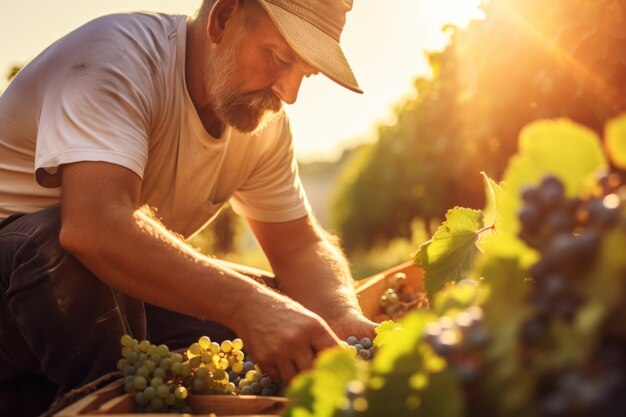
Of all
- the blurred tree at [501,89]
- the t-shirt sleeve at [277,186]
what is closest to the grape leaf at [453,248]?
the t-shirt sleeve at [277,186]

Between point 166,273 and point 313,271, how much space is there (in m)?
1.29

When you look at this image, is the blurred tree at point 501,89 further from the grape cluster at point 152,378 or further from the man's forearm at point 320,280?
the grape cluster at point 152,378

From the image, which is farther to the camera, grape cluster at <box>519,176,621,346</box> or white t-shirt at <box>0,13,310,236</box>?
white t-shirt at <box>0,13,310,236</box>

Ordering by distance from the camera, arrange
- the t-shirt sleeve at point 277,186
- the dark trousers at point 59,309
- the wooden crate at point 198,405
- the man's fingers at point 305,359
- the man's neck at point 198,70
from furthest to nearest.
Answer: the t-shirt sleeve at point 277,186, the man's neck at point 198,70, the dark trousers at point 59,309, the man's fingers at point 305,359, the wooden crate at point 198,405

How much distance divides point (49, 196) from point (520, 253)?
1.97m

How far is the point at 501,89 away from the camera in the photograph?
16.9ft

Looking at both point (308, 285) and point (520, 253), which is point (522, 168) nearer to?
point (520, 253)

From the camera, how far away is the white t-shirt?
2219 millimetres

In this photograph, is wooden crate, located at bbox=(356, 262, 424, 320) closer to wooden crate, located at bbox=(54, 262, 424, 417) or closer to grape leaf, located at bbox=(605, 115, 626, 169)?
wooden crate, located at bbox=(54, 262, 424, 417)

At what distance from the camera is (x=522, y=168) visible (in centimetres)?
105

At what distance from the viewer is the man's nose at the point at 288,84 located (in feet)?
8.82

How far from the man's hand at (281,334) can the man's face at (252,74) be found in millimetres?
1165

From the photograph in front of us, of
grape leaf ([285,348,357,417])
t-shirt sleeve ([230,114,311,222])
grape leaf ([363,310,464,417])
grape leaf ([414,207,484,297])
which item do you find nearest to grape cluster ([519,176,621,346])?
grape leaf ([363,310,464,417])

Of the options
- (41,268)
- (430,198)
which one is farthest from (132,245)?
(430,198)
